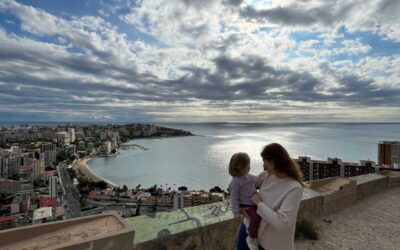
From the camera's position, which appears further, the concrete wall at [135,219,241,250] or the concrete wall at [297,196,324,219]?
the concrete wall at [297,196,324,219]

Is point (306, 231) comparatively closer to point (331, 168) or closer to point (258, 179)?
point (258, 179)

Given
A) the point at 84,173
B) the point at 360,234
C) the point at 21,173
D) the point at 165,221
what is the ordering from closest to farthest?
the point at 165,221 < the point at 360,234 < the point at 21,173 < the point at 84,173

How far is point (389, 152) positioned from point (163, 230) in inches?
940

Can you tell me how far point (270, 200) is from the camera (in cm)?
119

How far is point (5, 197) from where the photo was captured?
27375 mm

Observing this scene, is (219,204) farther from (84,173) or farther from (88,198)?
(84,173)


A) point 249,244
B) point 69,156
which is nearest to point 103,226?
point 249,244

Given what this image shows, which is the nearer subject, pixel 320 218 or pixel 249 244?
pixel 249 244

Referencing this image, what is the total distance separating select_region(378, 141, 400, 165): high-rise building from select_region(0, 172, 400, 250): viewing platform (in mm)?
20179

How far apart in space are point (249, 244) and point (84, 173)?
4186 centimetres

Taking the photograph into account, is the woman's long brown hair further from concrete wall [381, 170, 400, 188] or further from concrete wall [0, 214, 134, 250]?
concrete wall [381, 170, 400, 188]

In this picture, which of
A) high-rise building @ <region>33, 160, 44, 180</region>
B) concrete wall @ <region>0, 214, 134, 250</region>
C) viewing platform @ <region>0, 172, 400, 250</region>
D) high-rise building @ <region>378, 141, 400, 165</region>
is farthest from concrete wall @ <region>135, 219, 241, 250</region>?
high-rise building @ <region>33, 160, 44, 180</region>

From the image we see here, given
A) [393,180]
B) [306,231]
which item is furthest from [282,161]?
[393,180]

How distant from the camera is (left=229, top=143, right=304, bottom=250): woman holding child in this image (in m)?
1.11
